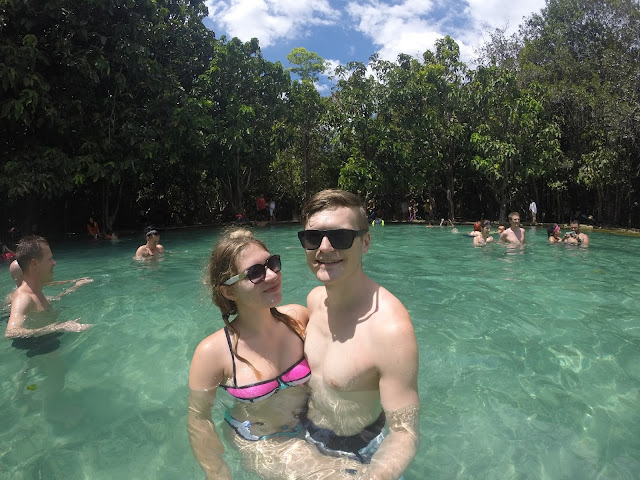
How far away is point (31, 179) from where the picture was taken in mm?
11547

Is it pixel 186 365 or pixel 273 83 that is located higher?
pixel 273 83

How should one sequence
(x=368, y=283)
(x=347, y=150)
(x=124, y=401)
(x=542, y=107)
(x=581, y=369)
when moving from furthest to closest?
1. (x=347, y=150)
2. (x=542, y=107)
3. (x=581, y=369)
4. (x=124, y=401)
5. (x=368, y=283)

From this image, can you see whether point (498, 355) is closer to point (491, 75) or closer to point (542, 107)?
point (542, 107)

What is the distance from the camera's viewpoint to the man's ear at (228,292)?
219 centimetres

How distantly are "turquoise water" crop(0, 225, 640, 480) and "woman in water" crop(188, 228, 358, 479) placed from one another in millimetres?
180

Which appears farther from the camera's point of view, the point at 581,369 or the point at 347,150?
the point at 347,150

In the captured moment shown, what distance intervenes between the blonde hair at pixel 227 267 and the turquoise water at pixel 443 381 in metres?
0.34

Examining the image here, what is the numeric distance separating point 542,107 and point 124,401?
18.2 metres

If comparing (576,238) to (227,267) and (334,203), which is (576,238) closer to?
(334,203)

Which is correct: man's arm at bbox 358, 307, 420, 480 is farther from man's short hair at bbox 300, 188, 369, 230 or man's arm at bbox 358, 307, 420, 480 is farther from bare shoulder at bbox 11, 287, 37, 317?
bare shoulder at bbox 11, 287, 37, 317

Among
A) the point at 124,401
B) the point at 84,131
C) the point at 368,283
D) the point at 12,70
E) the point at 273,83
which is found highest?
the point at 273,83

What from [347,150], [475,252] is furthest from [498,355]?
[347,150]

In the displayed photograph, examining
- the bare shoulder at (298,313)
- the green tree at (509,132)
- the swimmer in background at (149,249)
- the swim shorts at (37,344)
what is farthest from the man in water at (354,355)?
the green tree at (509,132)

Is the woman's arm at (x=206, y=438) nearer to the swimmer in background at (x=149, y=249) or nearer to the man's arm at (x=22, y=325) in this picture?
the man's arm at (x=22, y=325)
